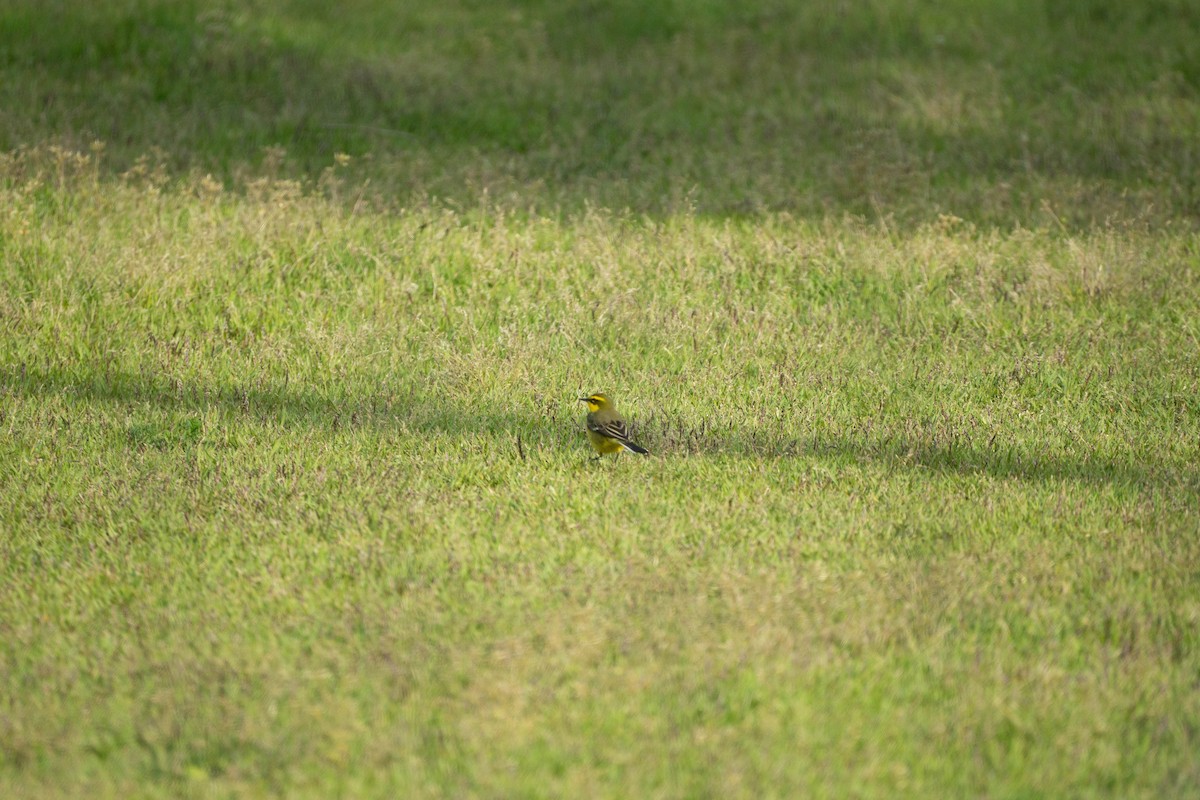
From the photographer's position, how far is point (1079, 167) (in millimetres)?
11148

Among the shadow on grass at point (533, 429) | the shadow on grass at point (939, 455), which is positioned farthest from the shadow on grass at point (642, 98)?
the shadow on grass at point (939, 455)

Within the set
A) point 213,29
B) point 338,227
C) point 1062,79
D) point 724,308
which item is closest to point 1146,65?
point 1062,79

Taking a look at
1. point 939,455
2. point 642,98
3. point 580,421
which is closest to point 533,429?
point 580,421

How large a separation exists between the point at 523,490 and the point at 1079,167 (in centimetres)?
763

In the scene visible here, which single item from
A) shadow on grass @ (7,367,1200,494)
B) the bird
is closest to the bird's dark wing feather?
the bird

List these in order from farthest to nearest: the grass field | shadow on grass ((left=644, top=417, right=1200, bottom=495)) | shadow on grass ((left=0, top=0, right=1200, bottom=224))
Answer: shadow on grass ((left=0, top=0, right=1200, bottom=224))
shadow on grass ((left=644, top=417, right=1200, bottom=495))
the grass field

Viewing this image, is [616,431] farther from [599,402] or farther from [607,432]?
[599,402]

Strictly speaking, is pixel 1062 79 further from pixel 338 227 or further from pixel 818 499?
pixel 818 499

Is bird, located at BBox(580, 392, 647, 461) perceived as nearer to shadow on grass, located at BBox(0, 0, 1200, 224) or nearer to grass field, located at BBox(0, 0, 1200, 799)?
grass field, located at BBox(0, 0, 1200, 799)

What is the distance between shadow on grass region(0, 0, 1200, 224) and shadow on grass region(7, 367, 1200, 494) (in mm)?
3618

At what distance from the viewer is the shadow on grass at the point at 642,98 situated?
10719 millimetres

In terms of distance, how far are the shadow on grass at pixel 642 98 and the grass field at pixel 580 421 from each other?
83mm

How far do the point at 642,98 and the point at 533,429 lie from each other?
7.40 m

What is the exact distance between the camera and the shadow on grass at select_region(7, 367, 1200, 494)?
20.0ft
